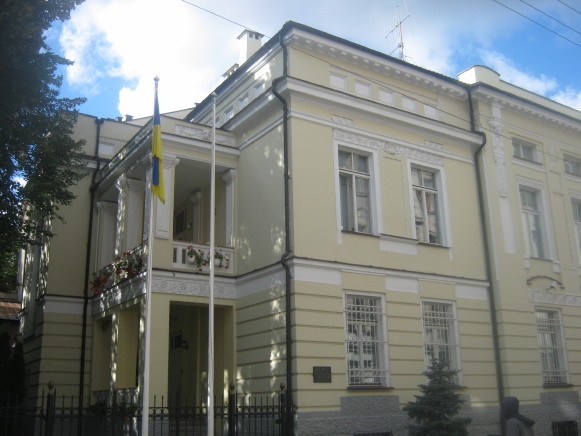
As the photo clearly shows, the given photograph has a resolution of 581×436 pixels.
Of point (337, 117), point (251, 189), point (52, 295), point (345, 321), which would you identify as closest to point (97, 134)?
point (52, 295)

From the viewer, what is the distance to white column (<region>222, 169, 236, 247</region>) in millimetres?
17922

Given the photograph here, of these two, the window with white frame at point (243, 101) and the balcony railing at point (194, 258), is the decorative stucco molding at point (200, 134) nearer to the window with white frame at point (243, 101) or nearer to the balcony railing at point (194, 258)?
the window with white frame at point (243, 101)

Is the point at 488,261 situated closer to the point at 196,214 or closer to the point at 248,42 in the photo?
the point at 196,214

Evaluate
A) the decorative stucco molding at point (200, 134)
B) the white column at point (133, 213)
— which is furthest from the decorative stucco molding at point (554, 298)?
the white column at point (133, 213)

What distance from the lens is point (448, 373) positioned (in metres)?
14.2

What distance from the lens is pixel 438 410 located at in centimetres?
1407

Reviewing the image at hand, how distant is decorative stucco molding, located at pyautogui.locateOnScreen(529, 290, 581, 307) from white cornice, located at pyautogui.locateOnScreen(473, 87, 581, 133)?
19.5 feet

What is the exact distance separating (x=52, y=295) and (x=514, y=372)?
562 inches

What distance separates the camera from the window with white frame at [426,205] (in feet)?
60.2

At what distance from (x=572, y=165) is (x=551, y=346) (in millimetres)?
7058

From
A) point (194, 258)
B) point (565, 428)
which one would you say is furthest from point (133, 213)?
point (565, 428)

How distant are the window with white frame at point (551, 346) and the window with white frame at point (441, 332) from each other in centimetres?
347

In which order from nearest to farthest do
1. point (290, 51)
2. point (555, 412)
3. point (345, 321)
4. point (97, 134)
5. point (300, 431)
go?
1. point (300, 431)
2. point (345, 321)
3. point (290, 51)
4. point (555, 412)
5. point (97, 134)

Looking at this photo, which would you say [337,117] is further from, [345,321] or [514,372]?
[514,372]
